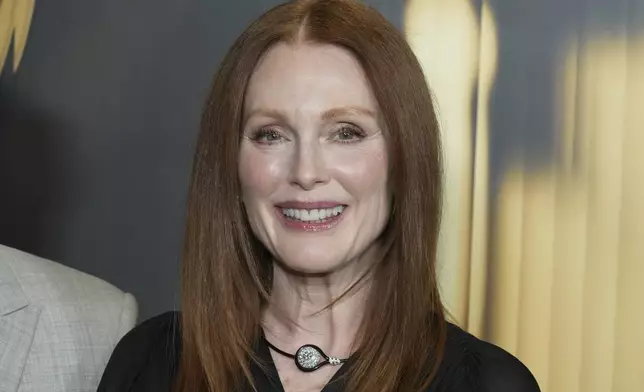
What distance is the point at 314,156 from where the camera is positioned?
4.83 ft

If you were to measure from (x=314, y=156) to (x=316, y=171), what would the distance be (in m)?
0.02

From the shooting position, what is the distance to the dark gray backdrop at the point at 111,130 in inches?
95.0

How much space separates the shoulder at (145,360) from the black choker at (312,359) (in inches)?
7.7

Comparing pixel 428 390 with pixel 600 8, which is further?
pixel 600 8

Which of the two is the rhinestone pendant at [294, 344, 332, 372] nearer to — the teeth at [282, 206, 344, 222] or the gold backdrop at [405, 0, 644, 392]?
the teeth at [282, 206, 344, 222]

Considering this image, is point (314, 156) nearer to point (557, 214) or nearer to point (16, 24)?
point (557, 214)

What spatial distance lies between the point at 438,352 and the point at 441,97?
777 mm

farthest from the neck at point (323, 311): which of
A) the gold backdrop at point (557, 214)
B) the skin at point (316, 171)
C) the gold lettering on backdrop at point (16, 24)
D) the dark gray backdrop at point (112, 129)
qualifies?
the gold lettering on backdrop at point (16, 24)

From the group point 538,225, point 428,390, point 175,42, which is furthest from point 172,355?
point 175,42

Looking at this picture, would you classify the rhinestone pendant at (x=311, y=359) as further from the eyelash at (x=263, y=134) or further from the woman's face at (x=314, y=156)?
the eyelash at (x=263, y=134)

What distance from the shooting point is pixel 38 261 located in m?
1.69

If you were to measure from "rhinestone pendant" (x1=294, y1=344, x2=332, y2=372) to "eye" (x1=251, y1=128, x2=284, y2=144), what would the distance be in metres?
0.32

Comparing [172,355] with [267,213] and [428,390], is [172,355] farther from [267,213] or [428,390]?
[428,390]

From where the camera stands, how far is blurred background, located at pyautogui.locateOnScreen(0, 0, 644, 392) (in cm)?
199
